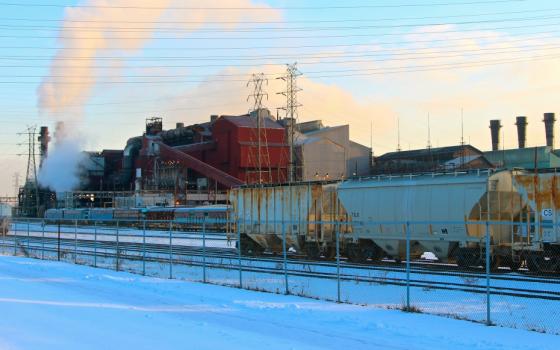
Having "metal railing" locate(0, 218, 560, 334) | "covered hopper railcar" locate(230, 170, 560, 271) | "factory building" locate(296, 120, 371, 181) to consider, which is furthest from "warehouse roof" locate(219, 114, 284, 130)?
"covered hopper railcar" locate(230, 170, 560, 271)

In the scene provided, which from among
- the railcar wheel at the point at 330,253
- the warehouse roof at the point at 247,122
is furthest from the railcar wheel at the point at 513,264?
the warehouse roof at the point at 247,122

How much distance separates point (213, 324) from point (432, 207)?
14475 millimetres

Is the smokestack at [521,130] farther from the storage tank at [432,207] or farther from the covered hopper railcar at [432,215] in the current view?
the storage tank at [432,207]

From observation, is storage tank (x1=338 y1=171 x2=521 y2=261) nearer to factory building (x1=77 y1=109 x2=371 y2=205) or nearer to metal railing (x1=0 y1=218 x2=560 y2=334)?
metal railing (x1=0 y1=218 x2=560 y2=334)

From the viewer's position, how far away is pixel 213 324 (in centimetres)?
1130

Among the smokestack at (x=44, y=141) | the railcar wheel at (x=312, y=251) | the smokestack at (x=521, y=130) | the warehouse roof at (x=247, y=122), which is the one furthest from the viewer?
the smokestack at (x=44, y=141)

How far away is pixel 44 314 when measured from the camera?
12023mm

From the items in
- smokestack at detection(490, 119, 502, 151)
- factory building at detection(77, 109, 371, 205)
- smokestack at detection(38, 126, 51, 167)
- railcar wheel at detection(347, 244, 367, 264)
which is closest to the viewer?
railcar wheel at detection(347, 244, 367, 264)

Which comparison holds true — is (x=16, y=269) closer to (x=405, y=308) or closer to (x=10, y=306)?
(x=10, y=306)

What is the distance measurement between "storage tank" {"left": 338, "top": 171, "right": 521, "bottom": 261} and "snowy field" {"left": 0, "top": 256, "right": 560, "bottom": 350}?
814 centimetres

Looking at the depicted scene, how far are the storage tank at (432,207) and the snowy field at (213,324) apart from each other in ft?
26.7

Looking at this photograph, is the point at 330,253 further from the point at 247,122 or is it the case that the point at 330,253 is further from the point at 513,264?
the point at 247,122

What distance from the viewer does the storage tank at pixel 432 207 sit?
22.1 metres

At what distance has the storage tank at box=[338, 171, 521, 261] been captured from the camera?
2209 cm
